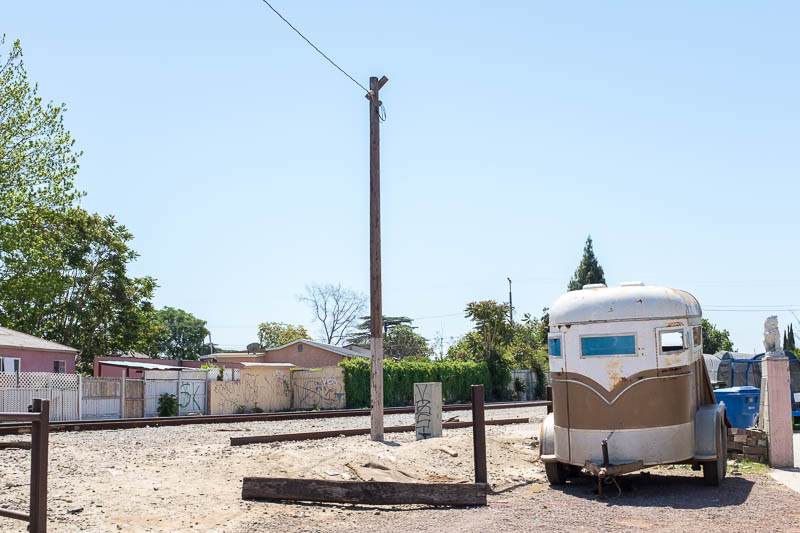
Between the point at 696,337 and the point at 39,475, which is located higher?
the point at 696,337

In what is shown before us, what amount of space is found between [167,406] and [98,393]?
3370 millimetres

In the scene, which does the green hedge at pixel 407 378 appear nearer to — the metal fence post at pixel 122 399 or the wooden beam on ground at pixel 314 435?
the metal fence post at pixel 122 399

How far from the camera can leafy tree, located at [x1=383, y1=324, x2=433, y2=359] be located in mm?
93562

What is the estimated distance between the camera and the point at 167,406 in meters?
35.8

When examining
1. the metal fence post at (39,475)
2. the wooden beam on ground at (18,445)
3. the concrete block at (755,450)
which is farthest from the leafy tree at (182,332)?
the metal fence post at (39,475)

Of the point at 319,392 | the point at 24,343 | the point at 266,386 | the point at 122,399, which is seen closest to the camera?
the point at 122,399

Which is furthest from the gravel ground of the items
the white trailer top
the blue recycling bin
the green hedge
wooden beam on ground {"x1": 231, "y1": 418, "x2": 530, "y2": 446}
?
the green hedge

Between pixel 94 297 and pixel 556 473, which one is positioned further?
pixel 94 297

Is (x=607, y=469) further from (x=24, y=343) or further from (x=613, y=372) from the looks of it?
(x=24, y=343)

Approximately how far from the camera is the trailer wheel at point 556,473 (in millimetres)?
11891

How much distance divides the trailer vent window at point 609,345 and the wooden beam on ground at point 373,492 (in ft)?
8.25

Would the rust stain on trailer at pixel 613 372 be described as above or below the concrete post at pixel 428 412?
above

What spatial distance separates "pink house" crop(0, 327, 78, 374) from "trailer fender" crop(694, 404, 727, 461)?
94.3ft

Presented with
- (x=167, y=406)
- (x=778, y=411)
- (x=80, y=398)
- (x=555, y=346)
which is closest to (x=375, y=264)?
(x=555, y=346)
